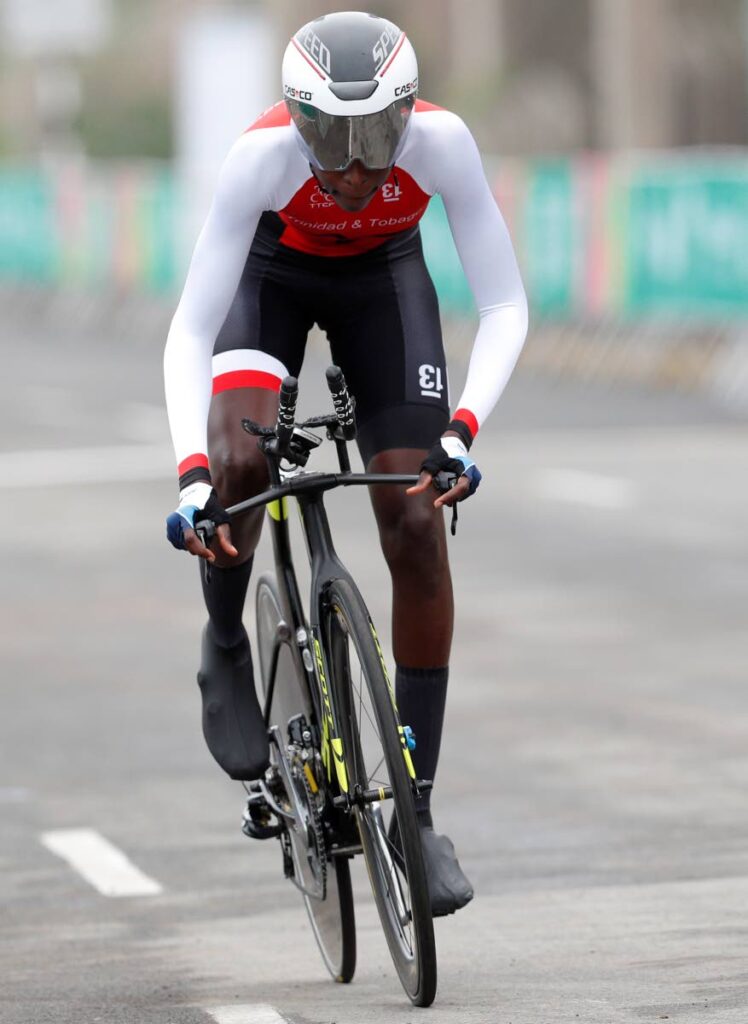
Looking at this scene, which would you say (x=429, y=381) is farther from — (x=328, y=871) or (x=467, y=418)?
(x=328, y=871)

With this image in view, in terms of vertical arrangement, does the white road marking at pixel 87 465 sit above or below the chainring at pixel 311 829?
below

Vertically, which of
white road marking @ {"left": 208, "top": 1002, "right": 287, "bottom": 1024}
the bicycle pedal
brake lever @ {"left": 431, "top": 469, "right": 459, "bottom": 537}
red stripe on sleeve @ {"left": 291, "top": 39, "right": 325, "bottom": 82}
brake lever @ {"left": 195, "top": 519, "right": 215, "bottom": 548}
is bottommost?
white road marking @ {"left": 208, "top": 1002, "right": 287, "bottom": 1024}

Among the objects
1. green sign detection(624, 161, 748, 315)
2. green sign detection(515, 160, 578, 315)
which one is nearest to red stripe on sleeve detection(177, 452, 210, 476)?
green sign detection(624, 161, 748, 315)

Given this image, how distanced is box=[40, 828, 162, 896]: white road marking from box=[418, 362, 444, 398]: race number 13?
192 cm

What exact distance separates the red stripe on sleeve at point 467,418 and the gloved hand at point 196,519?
0.59 meters

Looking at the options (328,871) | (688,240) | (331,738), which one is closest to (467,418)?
(331,738)

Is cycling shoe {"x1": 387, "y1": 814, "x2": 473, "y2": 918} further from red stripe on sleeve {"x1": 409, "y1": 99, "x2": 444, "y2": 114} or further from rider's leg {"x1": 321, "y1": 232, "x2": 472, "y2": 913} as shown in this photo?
red stripe on sleeve {"x1": 409, "y1": 99, "x2": 444, "y2": 114}

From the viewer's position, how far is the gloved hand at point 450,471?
5520 millimetres

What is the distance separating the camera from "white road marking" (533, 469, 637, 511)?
1576 cm

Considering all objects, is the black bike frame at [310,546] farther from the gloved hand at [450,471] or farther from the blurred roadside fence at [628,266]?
the blurred roadside fence at [628,266]

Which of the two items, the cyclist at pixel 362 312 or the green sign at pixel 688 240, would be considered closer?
the cyclist at pixel 362 312

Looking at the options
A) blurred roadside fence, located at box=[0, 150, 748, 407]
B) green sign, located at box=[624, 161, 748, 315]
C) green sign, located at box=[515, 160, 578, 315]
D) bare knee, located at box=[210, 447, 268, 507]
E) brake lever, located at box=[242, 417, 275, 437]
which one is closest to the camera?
brake lever, located at box=[242, 417, 275, 437]

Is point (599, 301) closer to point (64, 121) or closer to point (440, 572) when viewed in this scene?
point (440, 572)

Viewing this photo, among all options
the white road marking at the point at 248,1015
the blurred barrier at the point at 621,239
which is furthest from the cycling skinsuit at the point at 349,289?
the blurred barrier at the point at 621,239
